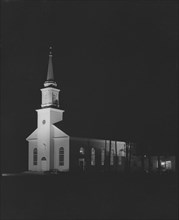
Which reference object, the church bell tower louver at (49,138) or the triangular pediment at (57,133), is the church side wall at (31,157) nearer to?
the church bell tower louver at (49,138)

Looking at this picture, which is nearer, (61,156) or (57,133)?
(61,156)

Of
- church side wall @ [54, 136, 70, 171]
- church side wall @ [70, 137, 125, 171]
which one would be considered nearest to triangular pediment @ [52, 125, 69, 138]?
church side wall @ [54, 136, 70, 171]

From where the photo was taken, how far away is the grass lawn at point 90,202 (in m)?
13.2

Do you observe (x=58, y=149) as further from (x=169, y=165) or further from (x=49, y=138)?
(x=169, y=165)

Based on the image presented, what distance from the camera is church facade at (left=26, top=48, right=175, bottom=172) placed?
134ft

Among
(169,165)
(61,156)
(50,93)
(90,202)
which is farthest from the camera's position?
(169,165)

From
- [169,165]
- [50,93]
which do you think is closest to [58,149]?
[50,93]

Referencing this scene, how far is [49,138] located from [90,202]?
86.4 ft

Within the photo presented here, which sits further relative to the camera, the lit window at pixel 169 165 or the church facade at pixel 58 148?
the lit window at pixel 169 165

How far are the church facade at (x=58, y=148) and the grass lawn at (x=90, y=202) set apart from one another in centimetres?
1820

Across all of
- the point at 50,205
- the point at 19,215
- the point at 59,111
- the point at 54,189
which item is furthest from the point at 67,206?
the point at 59,111

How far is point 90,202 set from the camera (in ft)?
52.6

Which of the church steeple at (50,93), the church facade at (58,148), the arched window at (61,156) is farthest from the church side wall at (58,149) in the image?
the church steeple at (50,93)

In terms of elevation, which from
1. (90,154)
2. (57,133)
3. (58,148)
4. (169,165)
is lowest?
(169,165)
